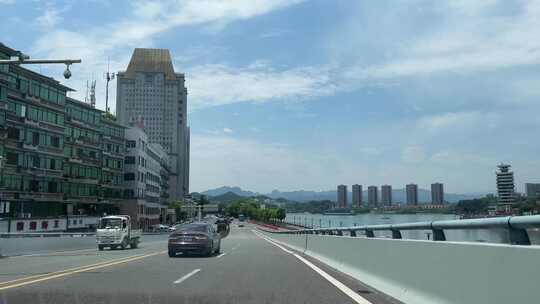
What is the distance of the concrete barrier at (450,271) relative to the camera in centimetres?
552

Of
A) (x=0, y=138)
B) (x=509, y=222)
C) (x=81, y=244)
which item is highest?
(x=0, y=138)

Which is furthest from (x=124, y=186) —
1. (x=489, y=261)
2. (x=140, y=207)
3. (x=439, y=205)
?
(x=489, y=261)

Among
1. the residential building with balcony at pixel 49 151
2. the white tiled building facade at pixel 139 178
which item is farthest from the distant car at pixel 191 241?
the white tiled building facade at pixel 139 178

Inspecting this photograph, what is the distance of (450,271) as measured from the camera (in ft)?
24.0

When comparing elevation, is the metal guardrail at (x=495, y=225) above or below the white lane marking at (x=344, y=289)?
above

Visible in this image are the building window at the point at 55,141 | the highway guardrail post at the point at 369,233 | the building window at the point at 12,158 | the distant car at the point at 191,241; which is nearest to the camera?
the highway guardrail post at the point at 369,233

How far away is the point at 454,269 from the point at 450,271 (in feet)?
0.49

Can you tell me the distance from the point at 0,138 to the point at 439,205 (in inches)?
1983

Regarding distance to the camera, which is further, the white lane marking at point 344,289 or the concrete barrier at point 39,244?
the concrete barrier at point 39,244

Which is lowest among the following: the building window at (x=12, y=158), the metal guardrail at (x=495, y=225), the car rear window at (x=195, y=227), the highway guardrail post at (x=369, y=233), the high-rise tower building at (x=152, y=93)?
the car rear window at (x=195, y=227)

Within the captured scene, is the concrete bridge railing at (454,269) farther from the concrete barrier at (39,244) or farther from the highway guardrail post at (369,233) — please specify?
the concrete barrier at (39,244)

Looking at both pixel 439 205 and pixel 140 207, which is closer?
pixel 439 205

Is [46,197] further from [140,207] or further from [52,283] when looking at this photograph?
[52,283]

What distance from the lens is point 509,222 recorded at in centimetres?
589
